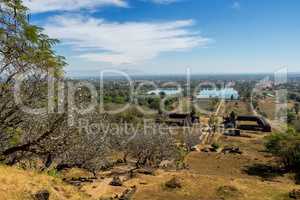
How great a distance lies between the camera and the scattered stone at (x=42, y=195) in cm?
1269

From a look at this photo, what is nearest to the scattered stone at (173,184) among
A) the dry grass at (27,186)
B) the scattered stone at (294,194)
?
the scattered stone at (294,194)

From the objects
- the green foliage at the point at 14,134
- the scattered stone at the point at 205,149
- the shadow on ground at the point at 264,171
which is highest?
the green foliage at the point at 14,134

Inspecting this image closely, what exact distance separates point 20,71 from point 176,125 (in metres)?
72.2

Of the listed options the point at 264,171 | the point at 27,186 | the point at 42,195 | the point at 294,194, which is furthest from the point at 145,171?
the point at 42,195

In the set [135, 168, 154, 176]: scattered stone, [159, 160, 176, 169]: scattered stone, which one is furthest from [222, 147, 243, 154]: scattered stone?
[135, 168, 154, 176]: scattered stone

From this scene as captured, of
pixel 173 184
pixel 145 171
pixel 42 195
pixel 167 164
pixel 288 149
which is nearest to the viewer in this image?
pixel 42 195

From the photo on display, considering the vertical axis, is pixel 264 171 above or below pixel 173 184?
below

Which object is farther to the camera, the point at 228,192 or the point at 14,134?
the point at 228,192

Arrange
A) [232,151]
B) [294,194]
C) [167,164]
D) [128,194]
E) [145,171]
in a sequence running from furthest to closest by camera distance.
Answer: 1. [232,151]
2. [167,164]
3. [145,171]
4. [294,194]
5. [128,194]

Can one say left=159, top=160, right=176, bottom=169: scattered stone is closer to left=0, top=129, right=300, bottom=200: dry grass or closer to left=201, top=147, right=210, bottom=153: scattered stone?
left=0, top=129, right=300, bottom=200: dry grass

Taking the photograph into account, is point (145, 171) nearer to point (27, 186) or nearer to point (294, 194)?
point (294, 194)

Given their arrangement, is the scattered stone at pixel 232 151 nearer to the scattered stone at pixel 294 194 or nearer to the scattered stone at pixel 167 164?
the scattered stone at pixel 167 164

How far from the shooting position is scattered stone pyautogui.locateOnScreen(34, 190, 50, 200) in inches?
500

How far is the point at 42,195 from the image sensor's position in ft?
42.1
